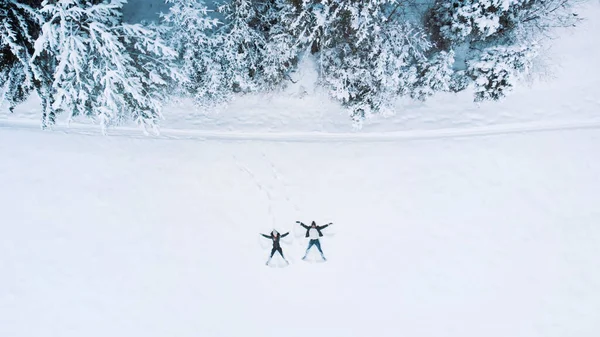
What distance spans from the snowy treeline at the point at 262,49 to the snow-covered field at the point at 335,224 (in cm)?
154

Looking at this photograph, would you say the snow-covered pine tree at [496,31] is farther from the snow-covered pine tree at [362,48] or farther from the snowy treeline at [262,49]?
the snow-covered pine tree at [362,48]

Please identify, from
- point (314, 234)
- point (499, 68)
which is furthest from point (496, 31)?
point (314, 234)

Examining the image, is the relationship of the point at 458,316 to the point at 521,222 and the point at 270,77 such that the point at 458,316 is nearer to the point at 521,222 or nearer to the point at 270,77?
the point at 521,222

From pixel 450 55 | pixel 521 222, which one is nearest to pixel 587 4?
pixel 450 55

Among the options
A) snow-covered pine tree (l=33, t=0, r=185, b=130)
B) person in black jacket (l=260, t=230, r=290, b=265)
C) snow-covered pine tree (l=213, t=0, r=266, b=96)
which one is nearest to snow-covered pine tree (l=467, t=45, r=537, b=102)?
snow-covered pine tree (l=213, t=0, r=266, b=96)

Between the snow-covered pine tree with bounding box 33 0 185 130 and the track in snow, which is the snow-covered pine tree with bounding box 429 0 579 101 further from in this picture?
the snow-covered pine tree with bounding box 33 0 185 130

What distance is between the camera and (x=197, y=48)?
1041cm

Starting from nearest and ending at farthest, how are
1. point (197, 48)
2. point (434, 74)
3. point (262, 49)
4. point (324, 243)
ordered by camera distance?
point (197, 48) < point (434, 74) < point (262, 49) < point (324, 243)

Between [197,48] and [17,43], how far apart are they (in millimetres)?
4653

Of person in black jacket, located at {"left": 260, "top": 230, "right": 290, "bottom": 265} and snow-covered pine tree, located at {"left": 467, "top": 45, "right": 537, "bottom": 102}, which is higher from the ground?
snow-covered pine tree, located at {"left": 467, "top": 45, "right": 537, "bottom": 102}

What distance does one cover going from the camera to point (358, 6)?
948 centimetres

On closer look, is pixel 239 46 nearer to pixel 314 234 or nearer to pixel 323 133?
pixel 323 133

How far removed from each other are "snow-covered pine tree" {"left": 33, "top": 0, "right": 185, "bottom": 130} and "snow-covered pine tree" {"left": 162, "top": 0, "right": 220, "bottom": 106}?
552 millimetres

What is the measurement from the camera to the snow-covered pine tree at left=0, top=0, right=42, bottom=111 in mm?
9086
